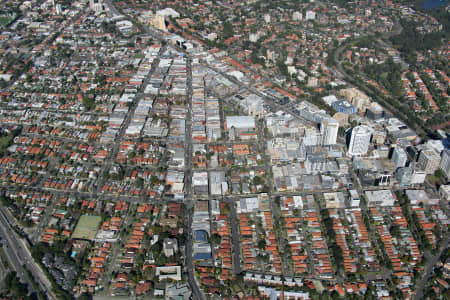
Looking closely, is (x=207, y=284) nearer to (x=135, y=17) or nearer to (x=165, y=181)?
(x=165, y=181)

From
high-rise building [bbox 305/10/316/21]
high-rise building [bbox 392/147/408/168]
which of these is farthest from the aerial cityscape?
high-rise building [bbox 305/10/316/21]

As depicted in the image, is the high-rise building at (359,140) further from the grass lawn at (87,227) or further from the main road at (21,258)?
the main road at (21,258)

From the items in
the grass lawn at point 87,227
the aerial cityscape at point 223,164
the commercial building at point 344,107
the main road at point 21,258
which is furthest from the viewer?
the commercial building at point 344,107

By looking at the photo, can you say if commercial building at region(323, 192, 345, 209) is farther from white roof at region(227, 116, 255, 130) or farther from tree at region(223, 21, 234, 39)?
tree at region(223, 21, 234, 39)

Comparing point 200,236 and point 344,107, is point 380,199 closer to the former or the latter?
point 344,107

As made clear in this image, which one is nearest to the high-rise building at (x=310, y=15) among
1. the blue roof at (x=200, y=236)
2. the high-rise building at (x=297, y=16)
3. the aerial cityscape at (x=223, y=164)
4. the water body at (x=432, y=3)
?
the high-rise building at (x=297, y=16)

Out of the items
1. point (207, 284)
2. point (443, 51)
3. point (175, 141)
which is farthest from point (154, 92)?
point (443, 51)
